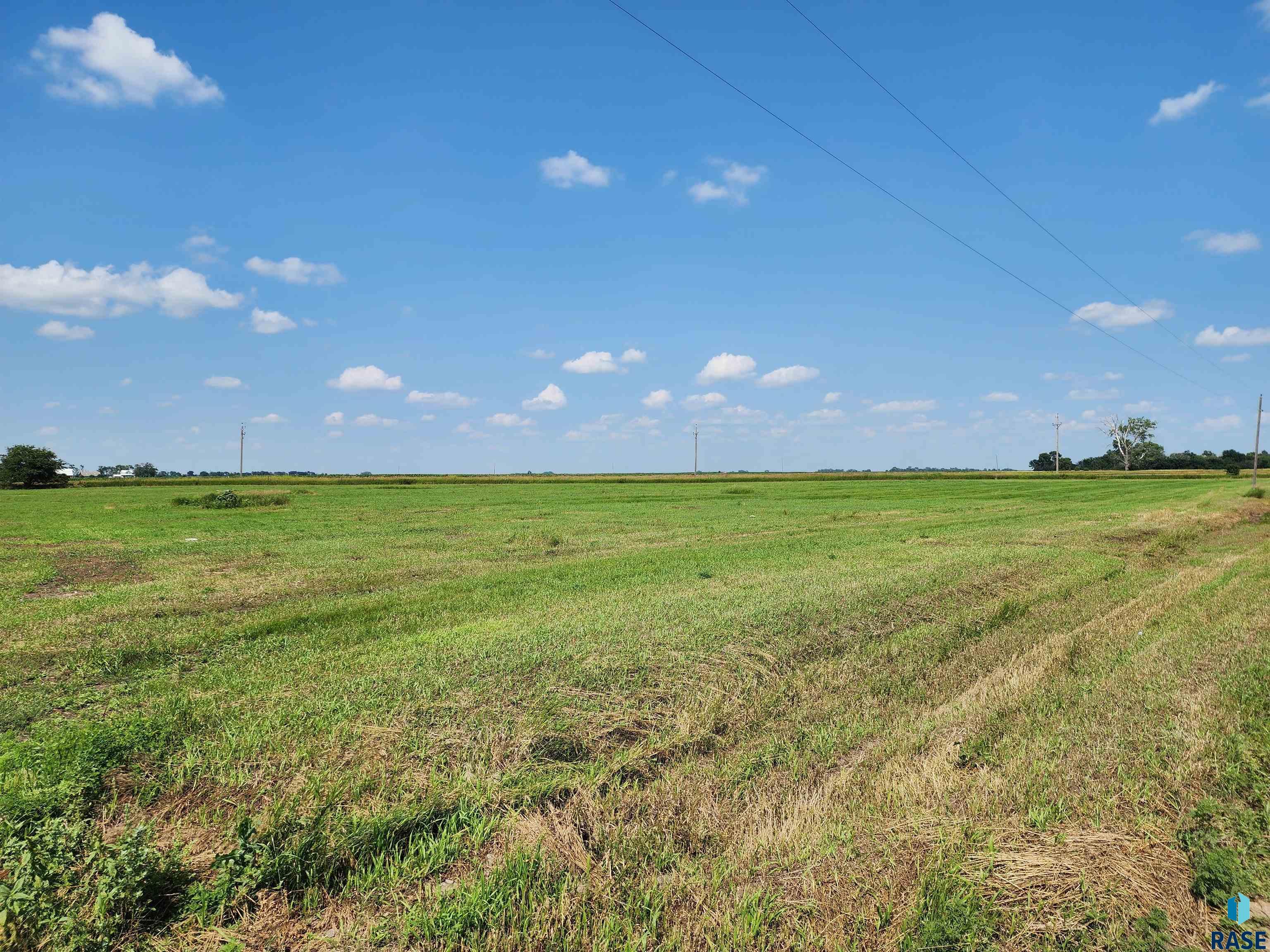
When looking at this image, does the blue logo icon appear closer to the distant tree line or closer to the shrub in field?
the shrub in field

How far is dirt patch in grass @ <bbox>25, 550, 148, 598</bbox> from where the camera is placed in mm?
13188

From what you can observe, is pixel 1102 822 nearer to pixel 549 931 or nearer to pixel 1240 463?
pixel 549 931

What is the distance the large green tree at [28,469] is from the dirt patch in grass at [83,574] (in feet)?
301

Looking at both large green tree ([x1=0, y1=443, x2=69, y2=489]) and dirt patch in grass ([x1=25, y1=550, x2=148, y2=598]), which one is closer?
dirt patch in grass ([x1=25, y1=550, x2=148, y2=598])

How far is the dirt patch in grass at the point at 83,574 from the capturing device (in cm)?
1319

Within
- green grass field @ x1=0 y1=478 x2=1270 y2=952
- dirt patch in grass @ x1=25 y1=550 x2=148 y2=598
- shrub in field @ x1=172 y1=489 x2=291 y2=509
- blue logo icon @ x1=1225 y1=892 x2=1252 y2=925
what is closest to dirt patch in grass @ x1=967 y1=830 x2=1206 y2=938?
green grass field @ x1=0 y1=478 x2=1270 y2=952

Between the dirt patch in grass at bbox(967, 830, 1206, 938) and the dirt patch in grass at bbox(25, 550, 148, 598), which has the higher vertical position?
the dirt patch in grass at bbox(25, 550, 148, 598)

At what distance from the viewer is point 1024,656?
9.48 m

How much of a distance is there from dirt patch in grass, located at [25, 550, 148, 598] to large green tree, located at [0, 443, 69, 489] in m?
91.7

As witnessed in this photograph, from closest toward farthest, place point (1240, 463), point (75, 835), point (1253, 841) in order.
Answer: point (75, 835) → point (1253, 841) → point (1240, 463)

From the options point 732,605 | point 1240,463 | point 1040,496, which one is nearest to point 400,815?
point 732,605

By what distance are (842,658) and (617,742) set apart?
13.2 ft

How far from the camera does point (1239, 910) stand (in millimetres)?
3967

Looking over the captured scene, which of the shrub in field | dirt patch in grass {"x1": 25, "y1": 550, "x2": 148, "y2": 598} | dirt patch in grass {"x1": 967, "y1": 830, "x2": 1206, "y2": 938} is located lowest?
dirt patch in grass {"x1": 967, "y1": 830, "x2": 1206, "y2": 938}
